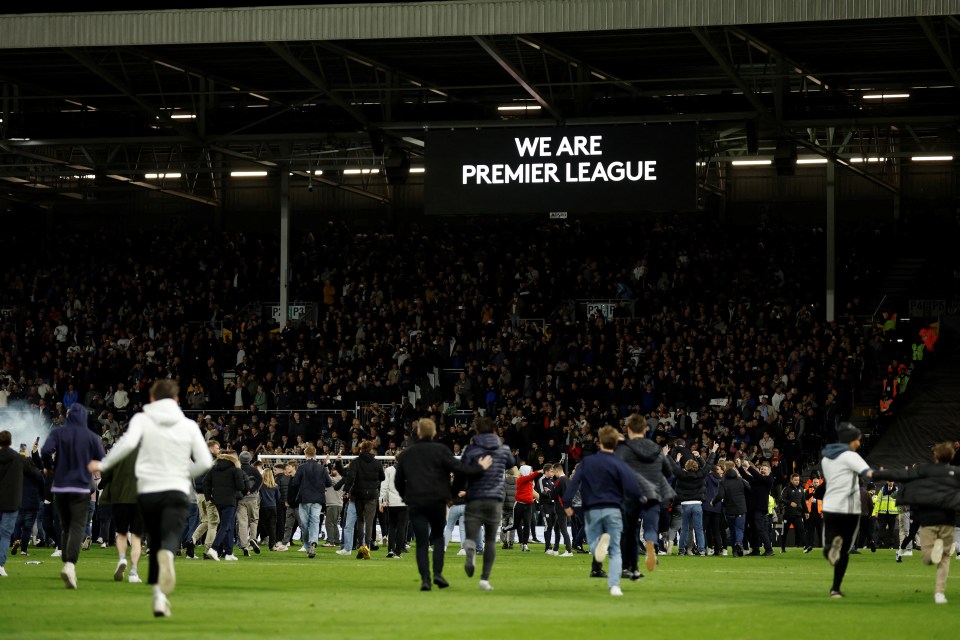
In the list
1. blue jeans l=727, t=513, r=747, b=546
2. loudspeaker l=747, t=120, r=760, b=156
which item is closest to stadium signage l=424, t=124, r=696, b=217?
loudspeaker l=747, t=120, r=760, b=156

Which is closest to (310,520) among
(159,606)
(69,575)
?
(69,575)

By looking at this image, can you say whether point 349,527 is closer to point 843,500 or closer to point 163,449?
point 843,500

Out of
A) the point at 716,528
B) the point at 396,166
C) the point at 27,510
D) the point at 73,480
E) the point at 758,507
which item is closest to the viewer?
the point at 73,480

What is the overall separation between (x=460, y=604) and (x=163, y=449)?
3147 millimetres

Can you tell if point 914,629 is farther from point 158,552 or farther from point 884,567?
point 884,567

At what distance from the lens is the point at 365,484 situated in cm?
2300

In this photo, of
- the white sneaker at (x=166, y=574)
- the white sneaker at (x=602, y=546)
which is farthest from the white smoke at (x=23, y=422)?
the white sneaker at (x=166, y=574)

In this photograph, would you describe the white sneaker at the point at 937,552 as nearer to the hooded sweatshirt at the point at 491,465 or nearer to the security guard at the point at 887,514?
the hooded sweatshirt at the point at 491,465

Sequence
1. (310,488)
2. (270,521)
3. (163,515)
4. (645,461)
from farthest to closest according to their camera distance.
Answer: (270,521), (310,488), (645,461), (163,515)

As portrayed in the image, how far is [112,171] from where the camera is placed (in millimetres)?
39312

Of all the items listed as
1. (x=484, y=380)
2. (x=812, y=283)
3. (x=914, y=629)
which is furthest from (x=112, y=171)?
(x=914, y=629)

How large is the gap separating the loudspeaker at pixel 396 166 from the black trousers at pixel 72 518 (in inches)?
775

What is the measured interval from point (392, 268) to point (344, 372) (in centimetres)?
591

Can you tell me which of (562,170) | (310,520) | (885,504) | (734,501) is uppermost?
(562,170)
